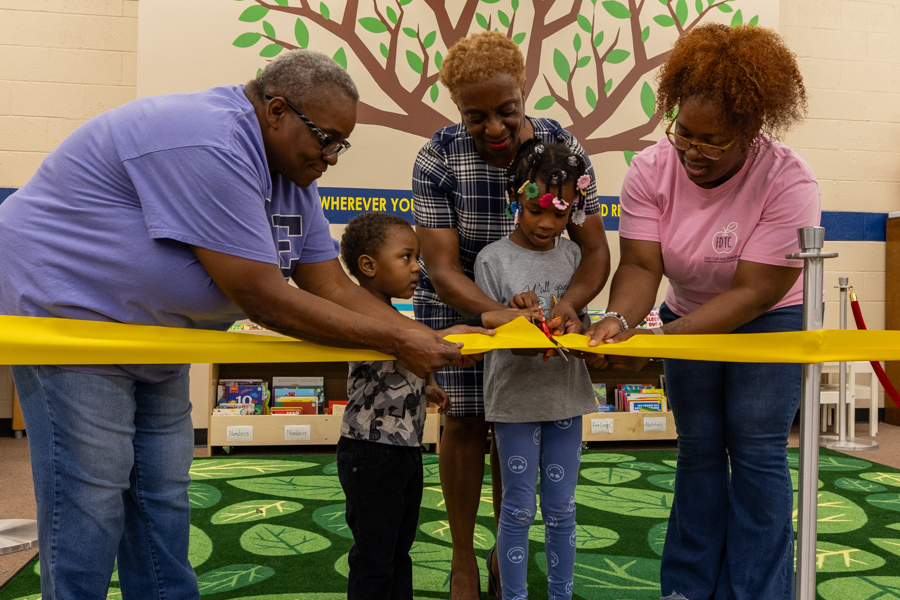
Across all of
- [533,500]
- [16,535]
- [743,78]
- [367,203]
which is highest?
[367,203]

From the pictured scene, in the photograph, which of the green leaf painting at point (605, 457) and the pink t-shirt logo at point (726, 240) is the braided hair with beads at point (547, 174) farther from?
the green leaf painting at point (605, 457)

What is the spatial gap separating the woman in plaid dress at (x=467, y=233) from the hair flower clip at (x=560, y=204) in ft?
0.71

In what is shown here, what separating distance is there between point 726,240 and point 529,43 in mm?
3823

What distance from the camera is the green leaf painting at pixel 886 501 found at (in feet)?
12.1

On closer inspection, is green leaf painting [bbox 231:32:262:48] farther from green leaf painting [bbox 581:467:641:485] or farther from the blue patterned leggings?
the blue patterned leggings

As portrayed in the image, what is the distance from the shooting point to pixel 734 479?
2094 mm

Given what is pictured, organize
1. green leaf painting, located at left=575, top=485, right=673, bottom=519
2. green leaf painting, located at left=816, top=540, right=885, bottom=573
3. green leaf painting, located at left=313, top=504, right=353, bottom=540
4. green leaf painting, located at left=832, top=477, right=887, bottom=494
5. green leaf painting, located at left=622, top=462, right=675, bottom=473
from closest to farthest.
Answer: green leaf painting, located at left=816, top=540, right=885, bottom=573
green leaf painting, located at left=313, top=504, right=353, bottom=540
green leaf painting, located at left=575, top=485, right=673, bottom=519
green leaf painting, located at left=832, top=477, right=887, bottom=494
green leaf painting, located at left=622, top=462, right=675, bottom=473

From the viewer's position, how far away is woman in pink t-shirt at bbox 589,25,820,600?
6.37 feet

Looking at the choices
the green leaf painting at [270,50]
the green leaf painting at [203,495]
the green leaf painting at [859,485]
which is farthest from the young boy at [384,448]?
the green leaf painting at [270,50]

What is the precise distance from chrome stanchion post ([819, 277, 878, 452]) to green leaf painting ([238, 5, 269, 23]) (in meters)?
4.49

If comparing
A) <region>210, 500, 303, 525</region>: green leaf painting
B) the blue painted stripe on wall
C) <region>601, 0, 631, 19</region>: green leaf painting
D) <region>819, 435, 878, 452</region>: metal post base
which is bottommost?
<region>210, 500, 303, 525</region>: green leaf painting

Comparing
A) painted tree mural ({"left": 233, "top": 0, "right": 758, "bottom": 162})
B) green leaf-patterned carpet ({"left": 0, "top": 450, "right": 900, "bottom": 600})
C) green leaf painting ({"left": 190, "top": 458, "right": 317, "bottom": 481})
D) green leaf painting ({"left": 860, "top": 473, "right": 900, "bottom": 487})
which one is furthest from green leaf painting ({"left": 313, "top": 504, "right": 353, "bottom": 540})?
green leaf painting ({"left": 860, "top": 473, "right": 900, "bottom": 487})

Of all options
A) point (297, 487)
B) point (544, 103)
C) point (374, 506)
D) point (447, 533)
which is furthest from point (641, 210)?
point (544, 103)

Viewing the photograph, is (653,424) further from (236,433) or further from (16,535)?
(16,535)
